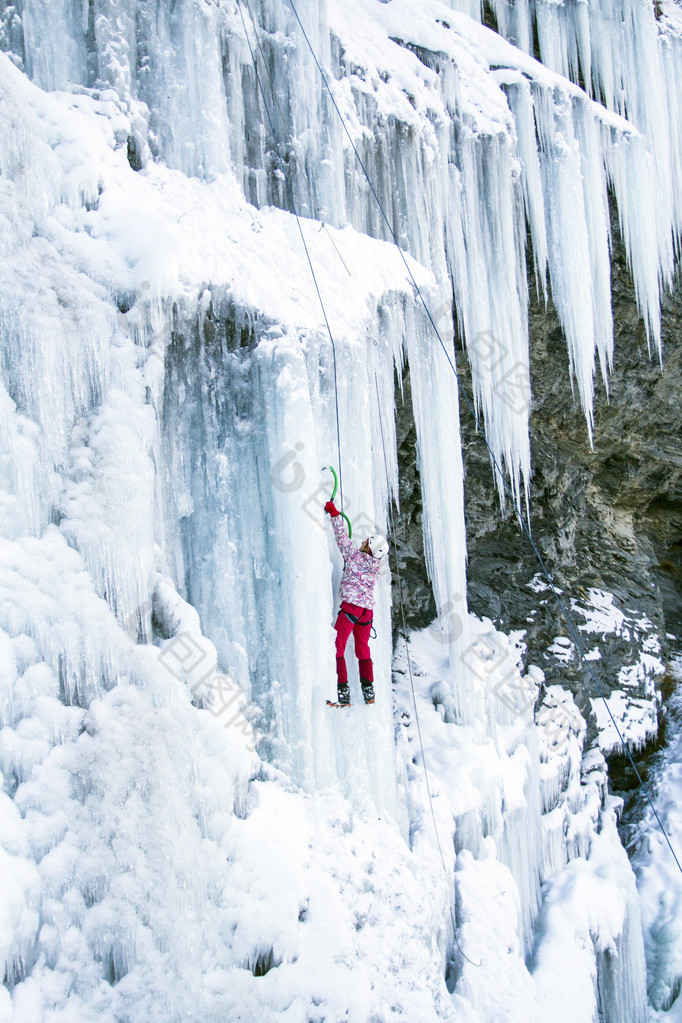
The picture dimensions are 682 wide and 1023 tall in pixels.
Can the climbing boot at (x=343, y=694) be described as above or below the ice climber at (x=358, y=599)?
below

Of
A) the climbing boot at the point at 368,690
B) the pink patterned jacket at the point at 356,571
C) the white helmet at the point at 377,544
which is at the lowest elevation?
the climbing boot at the point at 368,690

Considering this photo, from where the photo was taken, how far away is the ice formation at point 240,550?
3387 mm

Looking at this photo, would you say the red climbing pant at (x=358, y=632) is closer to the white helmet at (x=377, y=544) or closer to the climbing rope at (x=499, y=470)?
the white helmet at (x=377, y=544)

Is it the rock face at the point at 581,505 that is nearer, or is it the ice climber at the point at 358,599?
the ice climber at the point at 358,599

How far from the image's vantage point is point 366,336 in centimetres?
478

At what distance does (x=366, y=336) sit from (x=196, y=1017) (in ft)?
11.3

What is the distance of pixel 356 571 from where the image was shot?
4.30 m

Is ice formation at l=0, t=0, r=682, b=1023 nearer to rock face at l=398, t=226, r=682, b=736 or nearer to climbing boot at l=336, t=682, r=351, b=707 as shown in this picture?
climbing boot at l=336, t=682, r=351, b=707

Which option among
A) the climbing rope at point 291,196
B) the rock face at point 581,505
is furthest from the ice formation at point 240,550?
the rock face at point 581,505

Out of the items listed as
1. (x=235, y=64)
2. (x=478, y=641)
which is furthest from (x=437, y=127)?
(x=478, y=641)

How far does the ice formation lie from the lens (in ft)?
11.1

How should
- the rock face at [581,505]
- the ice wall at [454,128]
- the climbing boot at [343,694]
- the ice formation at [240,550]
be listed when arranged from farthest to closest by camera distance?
the rock face at [581,505] → the ice wall at [454,128] → the climbing boot at [343,694] → the ice formation at [240,550]

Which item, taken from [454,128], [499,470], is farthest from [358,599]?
[454,128]

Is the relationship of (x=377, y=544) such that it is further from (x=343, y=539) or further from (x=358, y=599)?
(x=358, y=599)
